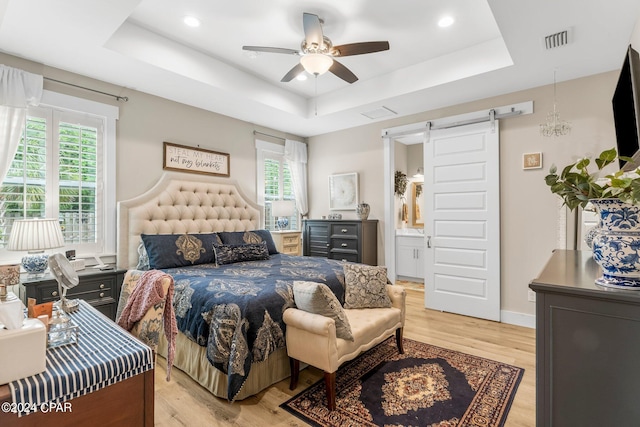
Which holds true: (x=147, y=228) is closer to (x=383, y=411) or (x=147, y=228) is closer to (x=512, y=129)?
(x=383, y=411)

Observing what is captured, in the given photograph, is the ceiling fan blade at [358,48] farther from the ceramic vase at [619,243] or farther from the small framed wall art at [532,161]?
the small framed wall art at [532,161]

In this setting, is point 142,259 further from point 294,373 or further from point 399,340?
point 399,340

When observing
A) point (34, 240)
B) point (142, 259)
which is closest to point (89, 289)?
point (142, 259)

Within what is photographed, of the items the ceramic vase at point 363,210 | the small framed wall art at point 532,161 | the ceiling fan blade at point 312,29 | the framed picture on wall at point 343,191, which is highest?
the ceiling fan blade at point 312,29

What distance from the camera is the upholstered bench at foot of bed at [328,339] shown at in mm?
2021

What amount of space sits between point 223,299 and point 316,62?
2.02m

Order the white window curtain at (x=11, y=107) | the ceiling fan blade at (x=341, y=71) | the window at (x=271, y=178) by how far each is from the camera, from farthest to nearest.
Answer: the window at (x=271, y=178), the ceiling fan blade at (x=341, y=71), the white window curtain at (x=11, y=107)

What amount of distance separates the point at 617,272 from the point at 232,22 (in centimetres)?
311

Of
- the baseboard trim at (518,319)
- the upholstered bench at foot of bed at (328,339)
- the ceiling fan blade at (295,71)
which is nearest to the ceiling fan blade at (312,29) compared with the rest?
the ceiling fan blade at (295,71)

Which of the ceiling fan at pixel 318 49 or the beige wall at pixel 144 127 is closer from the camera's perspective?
the ceiling fan at pixel 318 49

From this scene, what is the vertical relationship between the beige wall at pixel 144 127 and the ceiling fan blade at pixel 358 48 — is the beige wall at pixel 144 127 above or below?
below

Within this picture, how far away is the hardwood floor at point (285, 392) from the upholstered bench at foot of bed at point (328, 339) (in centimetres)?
26

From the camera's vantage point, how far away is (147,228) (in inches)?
139

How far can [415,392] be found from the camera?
2.24 metres
